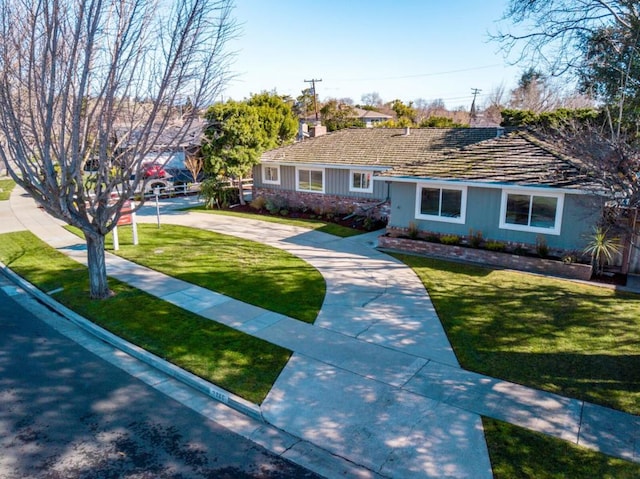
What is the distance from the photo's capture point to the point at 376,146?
21062 mm

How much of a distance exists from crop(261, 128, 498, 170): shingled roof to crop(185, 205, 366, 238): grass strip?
2.80 metres

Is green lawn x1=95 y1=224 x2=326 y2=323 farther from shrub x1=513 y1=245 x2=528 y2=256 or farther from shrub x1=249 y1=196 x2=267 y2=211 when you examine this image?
shrub x1=513 y1=245 x2=528 y2=256

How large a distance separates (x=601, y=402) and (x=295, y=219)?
15.5m

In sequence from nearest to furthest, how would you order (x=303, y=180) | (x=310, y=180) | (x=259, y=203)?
(x=310, y=180) < (x=303, y=180) < (x=259, y=203)

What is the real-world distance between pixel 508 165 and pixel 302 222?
9.11 meters

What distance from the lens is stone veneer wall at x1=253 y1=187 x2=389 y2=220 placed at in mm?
19609

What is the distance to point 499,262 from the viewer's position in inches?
532

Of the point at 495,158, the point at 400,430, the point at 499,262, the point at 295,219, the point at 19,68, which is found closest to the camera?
the point at 400,430

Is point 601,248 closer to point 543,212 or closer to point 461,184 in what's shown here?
point 543,212

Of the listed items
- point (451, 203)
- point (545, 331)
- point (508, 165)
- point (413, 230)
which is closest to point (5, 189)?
point (413, 230)

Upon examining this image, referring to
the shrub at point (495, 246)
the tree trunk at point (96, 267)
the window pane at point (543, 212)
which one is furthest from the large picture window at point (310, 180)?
the tree trunk at point (96, 267)

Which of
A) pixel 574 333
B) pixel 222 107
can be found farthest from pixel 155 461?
pixel 222 107

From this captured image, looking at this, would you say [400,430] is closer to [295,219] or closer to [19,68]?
[19,68]

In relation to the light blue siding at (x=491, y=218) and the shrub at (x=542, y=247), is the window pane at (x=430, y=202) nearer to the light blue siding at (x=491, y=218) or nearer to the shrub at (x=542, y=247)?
the light blue siding at (x=491, y=218)
